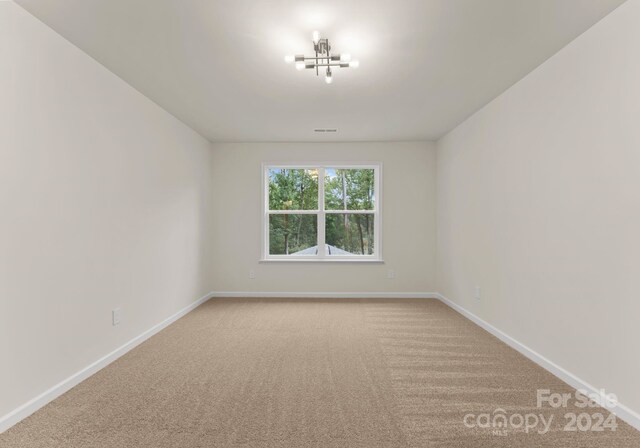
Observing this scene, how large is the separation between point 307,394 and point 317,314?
6.82ft

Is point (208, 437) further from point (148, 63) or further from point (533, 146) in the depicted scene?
point (533, 146)

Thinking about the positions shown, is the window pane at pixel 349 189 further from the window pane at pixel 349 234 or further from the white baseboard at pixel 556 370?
the white baseboard at pixel 556 370

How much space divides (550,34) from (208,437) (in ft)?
10.4

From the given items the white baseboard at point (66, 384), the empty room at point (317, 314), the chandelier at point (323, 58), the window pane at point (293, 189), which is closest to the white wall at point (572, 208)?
the empty room at point (317, 314)

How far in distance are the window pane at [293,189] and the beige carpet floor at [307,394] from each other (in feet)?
7.44

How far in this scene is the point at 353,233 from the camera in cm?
553

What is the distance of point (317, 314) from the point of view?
437cm

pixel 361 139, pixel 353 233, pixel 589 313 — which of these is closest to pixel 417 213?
pixel 353 233

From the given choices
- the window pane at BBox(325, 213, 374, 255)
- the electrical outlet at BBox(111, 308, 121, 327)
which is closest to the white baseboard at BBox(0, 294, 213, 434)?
the electrical outlet at BBox(111, 308, 121, 327)

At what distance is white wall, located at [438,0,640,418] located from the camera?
6.52ft

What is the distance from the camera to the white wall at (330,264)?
5348 millimetres

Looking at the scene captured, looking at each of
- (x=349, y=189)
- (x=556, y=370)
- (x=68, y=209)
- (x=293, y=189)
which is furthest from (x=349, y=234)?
(x=68, y=209)

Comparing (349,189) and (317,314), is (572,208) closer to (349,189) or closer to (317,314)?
(317,314)

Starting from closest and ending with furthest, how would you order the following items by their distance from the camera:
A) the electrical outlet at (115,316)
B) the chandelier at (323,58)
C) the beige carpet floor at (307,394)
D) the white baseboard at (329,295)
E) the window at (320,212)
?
the beige carpet floor at (307,394), the chandelier at (323,58), the electrical outlet at (115,316), the white baseboard at (329,295), the window at (320,212)
